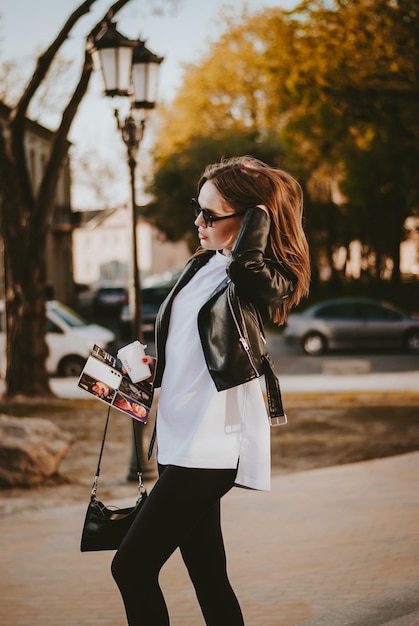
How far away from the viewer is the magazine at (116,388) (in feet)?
10.5

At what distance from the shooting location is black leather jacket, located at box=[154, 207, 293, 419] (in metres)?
2.77

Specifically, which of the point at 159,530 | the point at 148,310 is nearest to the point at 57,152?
the point at 148,310

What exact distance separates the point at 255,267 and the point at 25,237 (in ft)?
37.6

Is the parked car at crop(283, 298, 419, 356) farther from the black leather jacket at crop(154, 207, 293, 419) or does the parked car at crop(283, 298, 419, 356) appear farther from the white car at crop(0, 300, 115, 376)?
the black leather jacket at crop(154, 207, 293, 419)

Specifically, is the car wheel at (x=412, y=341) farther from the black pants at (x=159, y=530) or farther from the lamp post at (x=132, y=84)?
the black pants at (x=159, y=530)

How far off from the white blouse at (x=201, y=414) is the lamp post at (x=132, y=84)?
17.8 feet

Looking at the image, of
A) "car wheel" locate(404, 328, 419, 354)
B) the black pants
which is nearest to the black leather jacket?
the black pants

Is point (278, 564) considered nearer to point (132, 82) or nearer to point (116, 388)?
point (116, 388)

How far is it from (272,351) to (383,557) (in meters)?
19.3

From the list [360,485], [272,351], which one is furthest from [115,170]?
[360,485]

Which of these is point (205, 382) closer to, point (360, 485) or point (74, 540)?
point (74, 540)

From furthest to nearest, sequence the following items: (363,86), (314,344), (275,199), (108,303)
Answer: (108,303)
(314,344)
(363,86)
(275,199)

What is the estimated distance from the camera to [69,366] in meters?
17.8

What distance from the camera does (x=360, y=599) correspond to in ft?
14.4
